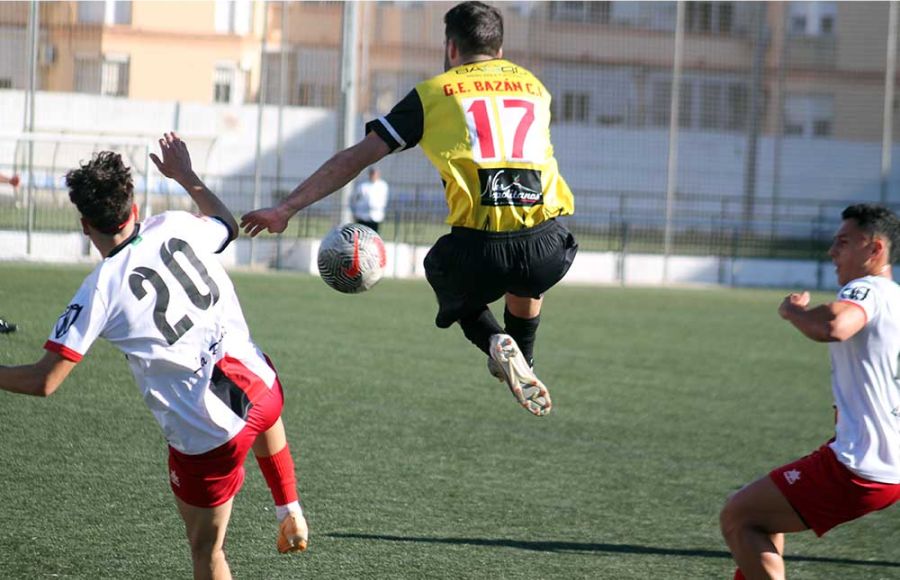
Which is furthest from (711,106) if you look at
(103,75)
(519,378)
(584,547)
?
(519,378)

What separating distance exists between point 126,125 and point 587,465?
16624 mm

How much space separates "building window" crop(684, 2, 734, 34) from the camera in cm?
2636

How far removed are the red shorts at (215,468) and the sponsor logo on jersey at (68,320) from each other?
63cm

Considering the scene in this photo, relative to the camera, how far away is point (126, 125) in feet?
75.4

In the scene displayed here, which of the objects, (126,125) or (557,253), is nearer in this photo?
(557,253)

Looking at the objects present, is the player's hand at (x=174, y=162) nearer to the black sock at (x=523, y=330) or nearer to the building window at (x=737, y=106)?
the black sock at (x=523, y=330)

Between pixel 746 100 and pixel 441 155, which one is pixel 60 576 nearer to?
pixel 441 155

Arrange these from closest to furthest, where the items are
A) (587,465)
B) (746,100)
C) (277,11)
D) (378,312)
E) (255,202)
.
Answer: (587,465) → (378,312) → (255,202) → (277,11) → (746,100)

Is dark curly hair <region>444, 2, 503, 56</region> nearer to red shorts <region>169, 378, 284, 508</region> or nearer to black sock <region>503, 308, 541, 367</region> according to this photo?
black sock <region>503, 308, 541, 367</region>

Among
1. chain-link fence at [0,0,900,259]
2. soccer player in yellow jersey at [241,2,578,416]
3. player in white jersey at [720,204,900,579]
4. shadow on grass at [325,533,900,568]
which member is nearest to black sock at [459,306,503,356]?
soccer player in yellow jersey at [241,2,578,416]

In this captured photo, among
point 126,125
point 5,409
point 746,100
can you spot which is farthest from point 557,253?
point 746,100

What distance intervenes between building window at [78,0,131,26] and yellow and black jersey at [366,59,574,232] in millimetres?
18359

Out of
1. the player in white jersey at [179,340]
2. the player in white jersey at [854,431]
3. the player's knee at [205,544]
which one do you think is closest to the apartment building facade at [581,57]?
the player in white jersey at [179,340]

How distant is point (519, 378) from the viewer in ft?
18.3
